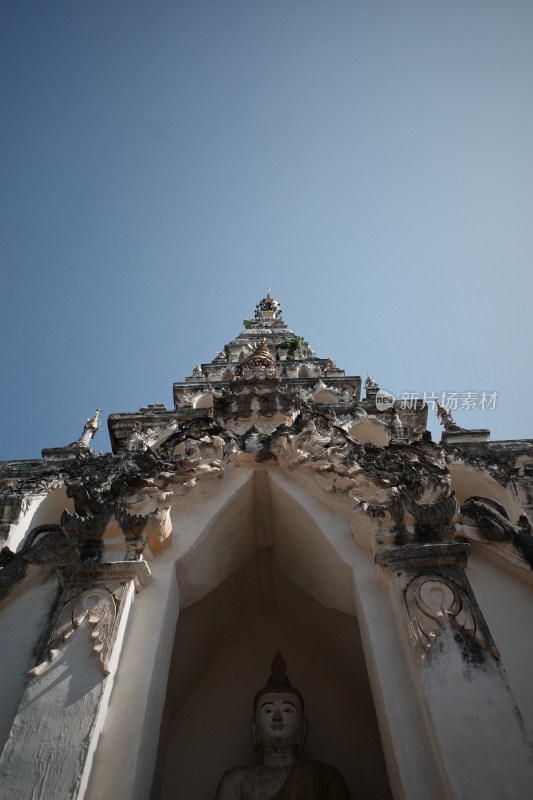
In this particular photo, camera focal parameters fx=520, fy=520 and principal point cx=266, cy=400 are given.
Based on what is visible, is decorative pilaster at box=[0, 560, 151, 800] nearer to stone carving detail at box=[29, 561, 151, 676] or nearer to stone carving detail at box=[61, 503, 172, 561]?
stone carving detail at box=[29, 561, 151, 676]

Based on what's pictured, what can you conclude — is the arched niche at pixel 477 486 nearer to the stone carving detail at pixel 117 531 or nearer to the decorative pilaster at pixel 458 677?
the decorative pilaster at pixel 458 677

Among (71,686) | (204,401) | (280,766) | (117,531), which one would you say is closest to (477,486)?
(280,766)

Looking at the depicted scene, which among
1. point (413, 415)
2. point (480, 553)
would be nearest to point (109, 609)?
point (480, 553)

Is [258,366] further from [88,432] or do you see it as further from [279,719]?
[279,719]

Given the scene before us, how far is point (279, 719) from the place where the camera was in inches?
198

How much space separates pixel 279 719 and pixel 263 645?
163 centimetres

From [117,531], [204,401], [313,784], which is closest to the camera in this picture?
[313,784]

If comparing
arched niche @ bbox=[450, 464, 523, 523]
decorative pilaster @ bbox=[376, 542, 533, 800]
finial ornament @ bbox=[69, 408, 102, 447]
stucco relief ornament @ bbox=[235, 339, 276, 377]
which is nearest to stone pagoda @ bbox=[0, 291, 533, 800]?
decorative pilaster @ bbox=[376, 542, 533, 800]

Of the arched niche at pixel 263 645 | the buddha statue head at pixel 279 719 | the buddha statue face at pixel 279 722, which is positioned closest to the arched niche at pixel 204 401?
the arched niche at pixel 263 645

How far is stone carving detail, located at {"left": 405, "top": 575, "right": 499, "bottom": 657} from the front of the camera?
13.0 ft

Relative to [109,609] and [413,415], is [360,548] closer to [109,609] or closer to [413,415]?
[109,609]

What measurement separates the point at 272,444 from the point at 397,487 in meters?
1.72

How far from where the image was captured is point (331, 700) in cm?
595

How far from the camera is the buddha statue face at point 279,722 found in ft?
16.1
